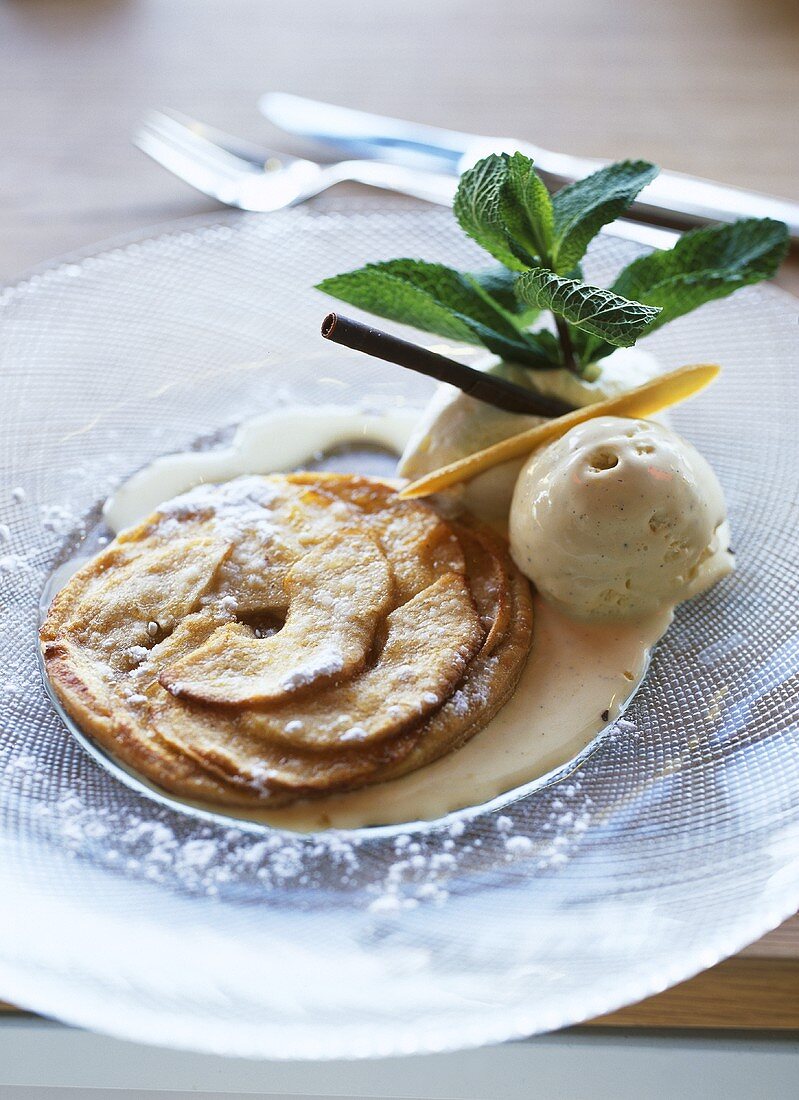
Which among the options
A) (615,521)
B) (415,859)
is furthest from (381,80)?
(415,859)

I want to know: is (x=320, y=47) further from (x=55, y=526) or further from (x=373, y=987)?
(x=373, y=987)

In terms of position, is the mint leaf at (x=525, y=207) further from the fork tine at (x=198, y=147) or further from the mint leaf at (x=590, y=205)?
the fork tine at (x=198, y=147)

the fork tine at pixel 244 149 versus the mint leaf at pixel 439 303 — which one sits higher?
the fork tine at pixel 244 149

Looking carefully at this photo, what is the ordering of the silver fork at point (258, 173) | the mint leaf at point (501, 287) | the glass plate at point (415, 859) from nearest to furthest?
1. the glass plate at point (415, 859)
2. the mint leaf at point (501, 287)
3. the silver fork at point (258, 173)

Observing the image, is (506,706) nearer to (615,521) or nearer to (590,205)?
(615,521)

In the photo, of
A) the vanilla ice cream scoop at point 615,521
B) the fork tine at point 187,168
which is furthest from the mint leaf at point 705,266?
the fork tine at point 187,168

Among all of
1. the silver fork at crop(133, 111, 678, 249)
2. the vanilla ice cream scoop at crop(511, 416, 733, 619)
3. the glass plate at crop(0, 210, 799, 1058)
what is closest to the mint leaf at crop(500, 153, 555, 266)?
A: the vanilla ice cream scoop at crop(511, 416, 733, 619)
